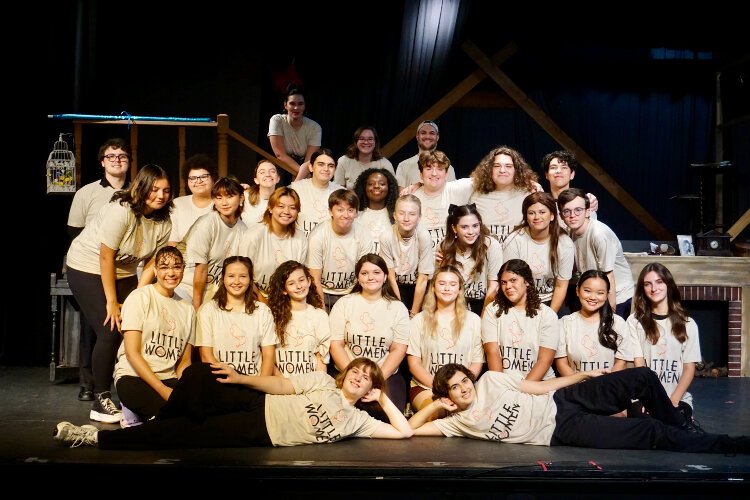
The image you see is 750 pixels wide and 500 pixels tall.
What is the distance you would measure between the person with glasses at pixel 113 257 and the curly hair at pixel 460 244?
143 cm

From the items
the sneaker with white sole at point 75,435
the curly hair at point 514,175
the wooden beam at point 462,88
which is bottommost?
the sneaker with white sole at point 75,435

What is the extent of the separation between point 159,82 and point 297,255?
9.49 feet

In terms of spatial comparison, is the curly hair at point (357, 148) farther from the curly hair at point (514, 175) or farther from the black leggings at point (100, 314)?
the black leggings at point (100, 314)

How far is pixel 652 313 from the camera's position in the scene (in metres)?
4.42

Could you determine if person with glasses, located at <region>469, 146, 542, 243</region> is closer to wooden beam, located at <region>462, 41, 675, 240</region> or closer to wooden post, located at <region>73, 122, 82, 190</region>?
wooden post, located at <region>73, 122, 82, 190</region>

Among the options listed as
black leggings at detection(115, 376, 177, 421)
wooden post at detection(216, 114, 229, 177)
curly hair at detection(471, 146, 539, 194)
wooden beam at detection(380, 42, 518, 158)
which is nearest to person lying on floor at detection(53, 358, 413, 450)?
black leggings at detection(115, 376, 177, 421)

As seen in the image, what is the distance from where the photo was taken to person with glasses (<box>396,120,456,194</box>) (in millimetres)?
5367

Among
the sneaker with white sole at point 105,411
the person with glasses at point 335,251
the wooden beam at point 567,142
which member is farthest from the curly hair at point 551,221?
the wooden beam at point 567,142

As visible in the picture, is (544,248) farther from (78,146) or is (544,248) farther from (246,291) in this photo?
(78,146)

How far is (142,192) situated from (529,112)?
4278 millimetres

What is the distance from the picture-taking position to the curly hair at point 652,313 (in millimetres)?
4340

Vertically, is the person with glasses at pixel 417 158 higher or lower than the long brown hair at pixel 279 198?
higher

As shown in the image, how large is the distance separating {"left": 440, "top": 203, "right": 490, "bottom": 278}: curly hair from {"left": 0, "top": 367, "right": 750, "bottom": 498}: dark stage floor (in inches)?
45.0

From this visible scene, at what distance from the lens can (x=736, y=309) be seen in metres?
6.14
